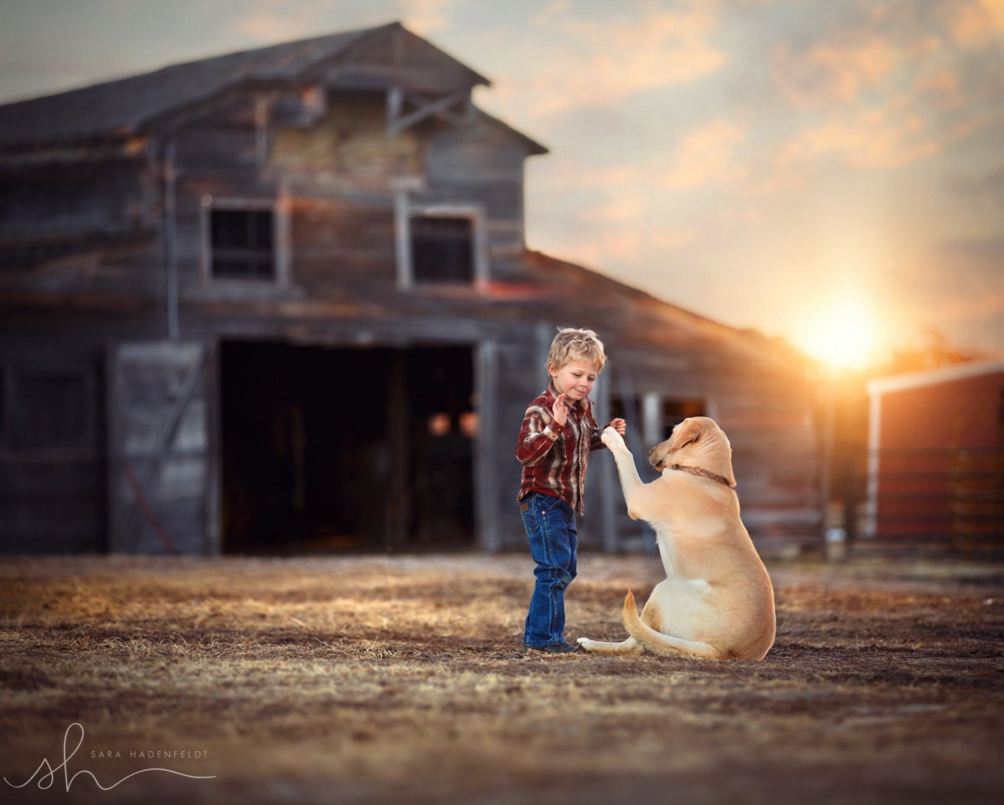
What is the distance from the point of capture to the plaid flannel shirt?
21.5 feet

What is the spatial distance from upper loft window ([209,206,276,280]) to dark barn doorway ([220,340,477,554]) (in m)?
3.74

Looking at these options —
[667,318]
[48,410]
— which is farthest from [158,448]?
[667,318]

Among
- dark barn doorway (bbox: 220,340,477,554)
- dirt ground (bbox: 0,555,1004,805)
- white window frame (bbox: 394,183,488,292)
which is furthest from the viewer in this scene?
dark barn doorway (bbox: 220,340,477,554)

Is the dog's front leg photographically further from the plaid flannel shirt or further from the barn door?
the barn door

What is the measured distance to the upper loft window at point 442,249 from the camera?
57.5 feet

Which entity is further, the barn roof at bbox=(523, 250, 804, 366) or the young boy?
the barn roof at bbox=(523, 250, 804, 366)

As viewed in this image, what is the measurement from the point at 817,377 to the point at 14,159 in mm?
11184

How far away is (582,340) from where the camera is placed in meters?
6.56

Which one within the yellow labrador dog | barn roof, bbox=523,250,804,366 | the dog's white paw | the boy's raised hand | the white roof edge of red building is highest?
barn roof, bbox=523,250,804,366

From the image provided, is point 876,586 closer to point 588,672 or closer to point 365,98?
point 588,672

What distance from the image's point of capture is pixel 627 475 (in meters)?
6.45

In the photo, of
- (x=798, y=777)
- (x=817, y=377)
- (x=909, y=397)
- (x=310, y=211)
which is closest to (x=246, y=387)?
(x=310, y=211)

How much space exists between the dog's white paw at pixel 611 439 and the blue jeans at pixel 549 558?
15.9 inches
